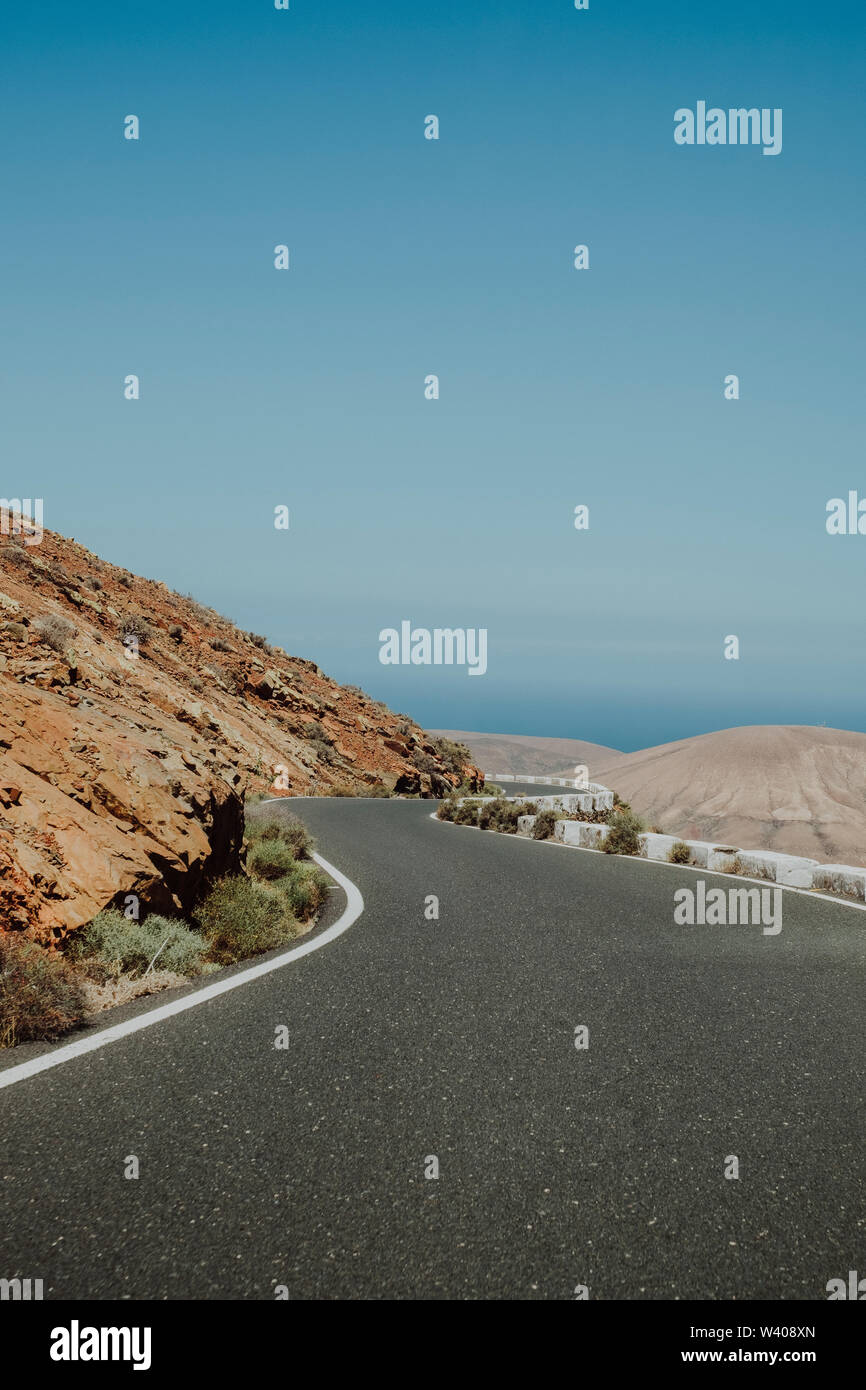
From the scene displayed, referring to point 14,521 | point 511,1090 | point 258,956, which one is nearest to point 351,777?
point 14,521

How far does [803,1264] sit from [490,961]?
159 inches

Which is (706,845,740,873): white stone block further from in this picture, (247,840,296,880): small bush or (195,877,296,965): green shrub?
(195,877,296,965): green shrub

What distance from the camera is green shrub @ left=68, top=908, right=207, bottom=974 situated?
584 cm

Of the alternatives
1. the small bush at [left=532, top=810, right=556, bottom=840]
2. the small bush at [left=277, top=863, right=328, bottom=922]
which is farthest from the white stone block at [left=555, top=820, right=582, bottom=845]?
the small bush at [left=277, top=863, right=328, bottom=922]

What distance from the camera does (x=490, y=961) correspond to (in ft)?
22.2

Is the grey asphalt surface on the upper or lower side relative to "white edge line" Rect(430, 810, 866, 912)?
lower

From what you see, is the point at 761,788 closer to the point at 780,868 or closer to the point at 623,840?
the point at 623,840

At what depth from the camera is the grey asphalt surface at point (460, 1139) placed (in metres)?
2.77

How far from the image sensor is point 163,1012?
210 inches

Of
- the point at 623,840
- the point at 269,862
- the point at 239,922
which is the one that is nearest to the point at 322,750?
the point at 623,840

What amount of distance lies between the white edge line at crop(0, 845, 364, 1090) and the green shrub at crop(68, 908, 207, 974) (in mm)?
466

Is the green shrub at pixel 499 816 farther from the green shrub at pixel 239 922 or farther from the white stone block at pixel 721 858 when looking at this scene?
the green shrub at pixel 239 922

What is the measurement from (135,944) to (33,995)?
1213 millimetres
